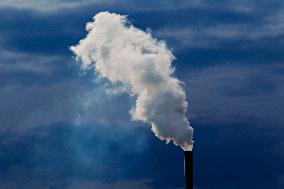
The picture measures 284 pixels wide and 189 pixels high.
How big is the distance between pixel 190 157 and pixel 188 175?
156cm

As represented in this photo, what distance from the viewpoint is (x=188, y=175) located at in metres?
38.2

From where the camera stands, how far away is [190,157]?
39344 mm
